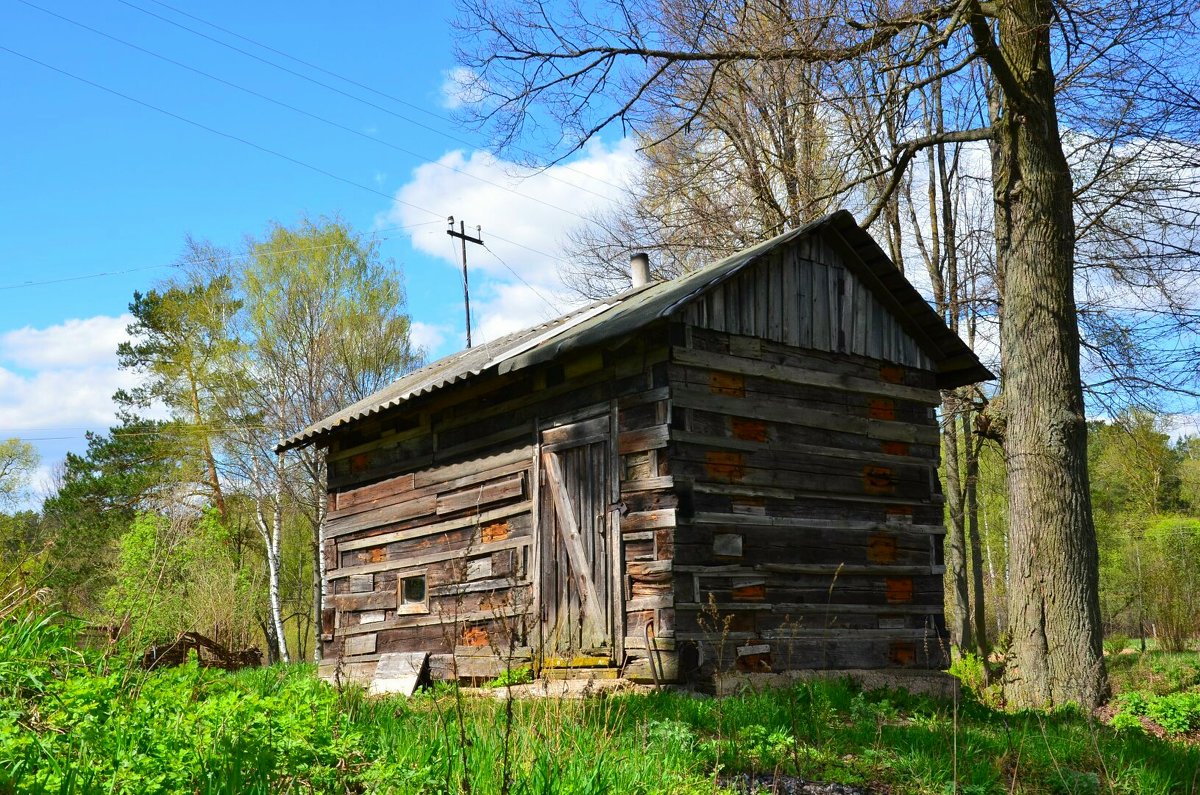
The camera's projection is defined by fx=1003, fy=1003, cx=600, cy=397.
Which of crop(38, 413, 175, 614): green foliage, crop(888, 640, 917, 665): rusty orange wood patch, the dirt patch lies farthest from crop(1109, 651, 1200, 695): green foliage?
crop(38, 413, 175, 614): green foliage

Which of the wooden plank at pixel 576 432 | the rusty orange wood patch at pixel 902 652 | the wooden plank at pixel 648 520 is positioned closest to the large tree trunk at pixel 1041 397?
the rusty orange wood patch at pixel 902 652

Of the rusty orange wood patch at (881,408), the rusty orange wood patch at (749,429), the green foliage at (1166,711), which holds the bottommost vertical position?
the green foliage at (1166,711)

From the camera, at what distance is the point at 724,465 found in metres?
10.3

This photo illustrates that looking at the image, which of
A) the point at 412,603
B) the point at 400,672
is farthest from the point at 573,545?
the point at 400,672

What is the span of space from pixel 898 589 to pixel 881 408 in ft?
7.03

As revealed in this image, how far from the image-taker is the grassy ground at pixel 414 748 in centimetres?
390

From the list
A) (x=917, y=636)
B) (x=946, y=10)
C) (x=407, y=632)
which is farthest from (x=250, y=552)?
(x=946, y=10)

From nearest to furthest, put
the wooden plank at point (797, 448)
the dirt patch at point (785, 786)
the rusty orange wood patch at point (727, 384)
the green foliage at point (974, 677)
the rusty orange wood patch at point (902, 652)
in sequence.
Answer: the dirt patch at point (785, 786) → the wooden plank at point (797, 448) → the rusty orange wood patch at point (727, 384) → the green foliage at point (974, 677) → the rusty orange wood patch at point (902, 652)

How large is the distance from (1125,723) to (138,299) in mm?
31682

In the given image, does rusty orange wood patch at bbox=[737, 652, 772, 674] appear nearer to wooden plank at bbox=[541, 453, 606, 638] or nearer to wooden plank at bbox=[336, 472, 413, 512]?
wooden plank at bbox=[541, 453, 606, 638]

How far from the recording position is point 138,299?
3288 cm

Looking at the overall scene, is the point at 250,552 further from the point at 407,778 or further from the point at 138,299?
the point at 407,778

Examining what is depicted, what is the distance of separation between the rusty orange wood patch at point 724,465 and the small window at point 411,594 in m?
4.85

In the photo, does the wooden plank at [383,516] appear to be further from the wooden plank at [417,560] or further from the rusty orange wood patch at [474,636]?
the rusty orange wood patch at [474,636]
